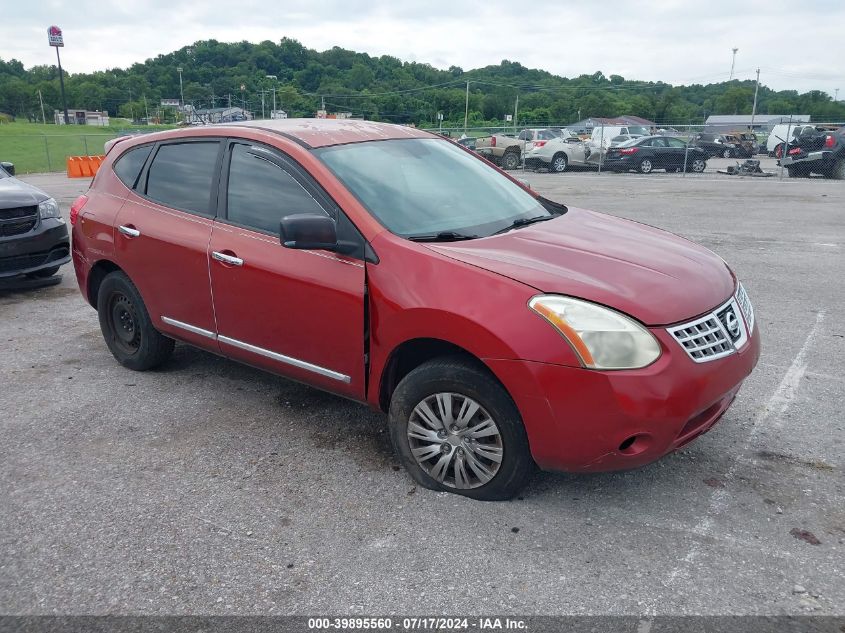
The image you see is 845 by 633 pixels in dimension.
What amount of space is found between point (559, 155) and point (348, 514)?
82.7 feet

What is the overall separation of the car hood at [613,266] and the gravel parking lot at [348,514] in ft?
3.10

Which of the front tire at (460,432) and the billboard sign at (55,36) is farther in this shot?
the billboard sign at (55,36)

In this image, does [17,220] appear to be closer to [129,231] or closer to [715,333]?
[129,231]

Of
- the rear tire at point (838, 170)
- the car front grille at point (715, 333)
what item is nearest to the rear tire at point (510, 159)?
the rear tire at point (838, 170)

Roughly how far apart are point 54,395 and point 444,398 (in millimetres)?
2953

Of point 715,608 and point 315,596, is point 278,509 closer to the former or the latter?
point 315,596

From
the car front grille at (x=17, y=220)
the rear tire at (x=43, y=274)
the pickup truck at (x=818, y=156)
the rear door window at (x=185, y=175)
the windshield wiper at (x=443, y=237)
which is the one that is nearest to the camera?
the windshield wiper at (x=443, y=237)

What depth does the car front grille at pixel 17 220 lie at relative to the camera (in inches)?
286

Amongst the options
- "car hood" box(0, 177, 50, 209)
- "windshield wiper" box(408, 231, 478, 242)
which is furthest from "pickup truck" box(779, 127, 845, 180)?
"windshield wiper" box(408, 231, 478, 242)

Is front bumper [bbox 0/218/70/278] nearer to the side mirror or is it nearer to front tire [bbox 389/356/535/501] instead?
the side mirror

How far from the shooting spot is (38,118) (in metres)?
125

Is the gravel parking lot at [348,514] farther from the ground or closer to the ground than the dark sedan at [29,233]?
closer to the ground

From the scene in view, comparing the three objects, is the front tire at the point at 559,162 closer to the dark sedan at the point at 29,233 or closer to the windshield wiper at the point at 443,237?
the dark sedan at the point at 29,233

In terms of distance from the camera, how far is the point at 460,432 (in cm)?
324
